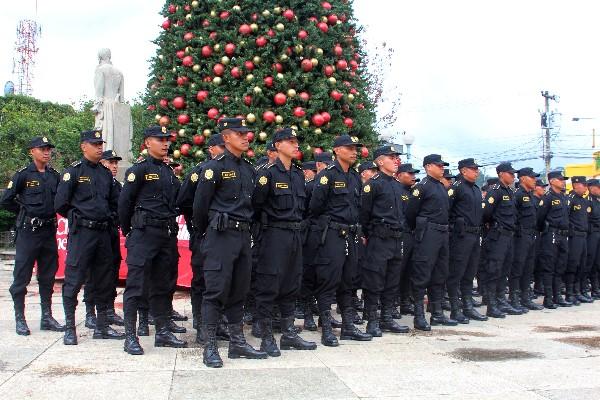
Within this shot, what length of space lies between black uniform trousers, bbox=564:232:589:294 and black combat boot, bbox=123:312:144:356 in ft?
25.1

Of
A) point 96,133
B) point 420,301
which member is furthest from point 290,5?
point 420,301

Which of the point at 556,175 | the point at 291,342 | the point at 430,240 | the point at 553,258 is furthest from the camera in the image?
the point at 556,175

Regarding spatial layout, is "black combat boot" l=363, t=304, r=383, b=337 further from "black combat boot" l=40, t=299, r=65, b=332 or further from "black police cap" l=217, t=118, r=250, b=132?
"black combat boot" l=40, t=299, r=65, b=332

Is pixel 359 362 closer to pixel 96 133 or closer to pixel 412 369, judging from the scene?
pixel 412 369

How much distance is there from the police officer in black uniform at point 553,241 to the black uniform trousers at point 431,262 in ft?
10.1

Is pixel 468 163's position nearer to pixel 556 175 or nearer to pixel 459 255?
pixel 459 255

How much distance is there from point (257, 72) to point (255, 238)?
13.9 feet

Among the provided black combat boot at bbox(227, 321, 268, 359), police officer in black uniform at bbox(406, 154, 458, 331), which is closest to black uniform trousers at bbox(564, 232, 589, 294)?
police officer in black uniform at bbox(406, 154, 458, 331)

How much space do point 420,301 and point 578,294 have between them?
15.7 feet

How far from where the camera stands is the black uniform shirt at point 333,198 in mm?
7156

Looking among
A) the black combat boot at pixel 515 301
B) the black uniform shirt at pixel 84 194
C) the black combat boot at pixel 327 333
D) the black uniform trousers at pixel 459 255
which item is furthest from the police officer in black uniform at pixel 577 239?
the black uniform shirt at pixel 84 194

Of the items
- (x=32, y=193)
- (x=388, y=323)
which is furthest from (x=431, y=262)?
(x=32, y=193)

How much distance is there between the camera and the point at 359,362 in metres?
6.05

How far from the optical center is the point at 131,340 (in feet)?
20.8
